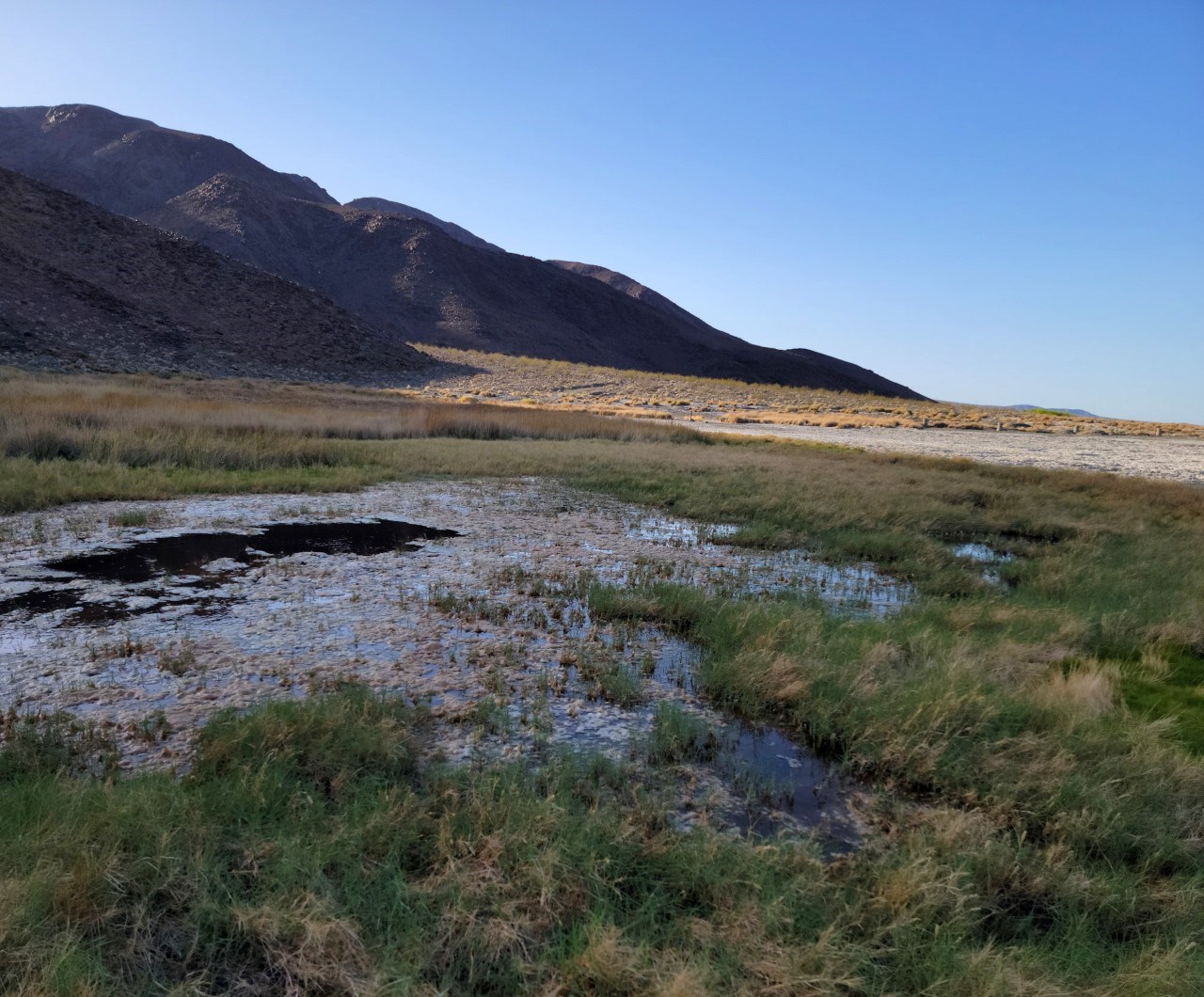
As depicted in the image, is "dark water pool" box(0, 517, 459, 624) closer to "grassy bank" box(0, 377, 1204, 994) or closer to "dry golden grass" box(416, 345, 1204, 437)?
"grassy bank" box(0, 377, 1204, 994)

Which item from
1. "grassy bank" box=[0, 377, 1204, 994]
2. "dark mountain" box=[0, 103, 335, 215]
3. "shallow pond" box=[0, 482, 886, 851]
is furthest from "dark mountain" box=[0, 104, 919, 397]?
"grassy bank" box=[0, 377, 1204, 994]

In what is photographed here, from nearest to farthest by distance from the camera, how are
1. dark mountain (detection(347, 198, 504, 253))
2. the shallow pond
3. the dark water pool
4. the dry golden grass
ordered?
the shallow pond, the dark water pool, the dry golden grass, dark mountain (detection(347, 198, 504, 253))

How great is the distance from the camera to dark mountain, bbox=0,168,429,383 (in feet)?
139

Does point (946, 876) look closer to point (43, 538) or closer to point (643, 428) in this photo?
point (43, 538)

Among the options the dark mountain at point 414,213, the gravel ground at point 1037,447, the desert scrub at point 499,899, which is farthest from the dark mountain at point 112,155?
the desert scrub at point 499,899

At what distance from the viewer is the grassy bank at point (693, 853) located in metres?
2.88

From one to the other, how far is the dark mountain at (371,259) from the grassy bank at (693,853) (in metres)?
93.0

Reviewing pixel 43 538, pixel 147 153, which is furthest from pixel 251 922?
pixel 147 153

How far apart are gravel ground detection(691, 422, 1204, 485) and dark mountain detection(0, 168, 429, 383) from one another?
1194 inches

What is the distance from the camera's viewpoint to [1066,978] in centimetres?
298

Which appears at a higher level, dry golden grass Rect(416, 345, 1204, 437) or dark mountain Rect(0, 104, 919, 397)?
dark mountain Rect(0, 104, 919, 397)

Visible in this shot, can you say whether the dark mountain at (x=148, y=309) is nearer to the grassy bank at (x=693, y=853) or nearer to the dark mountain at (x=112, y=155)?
the grassy bank at (x=693, y=853)

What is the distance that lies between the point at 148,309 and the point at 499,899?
5866cm

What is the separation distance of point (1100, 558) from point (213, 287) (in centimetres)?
6360
